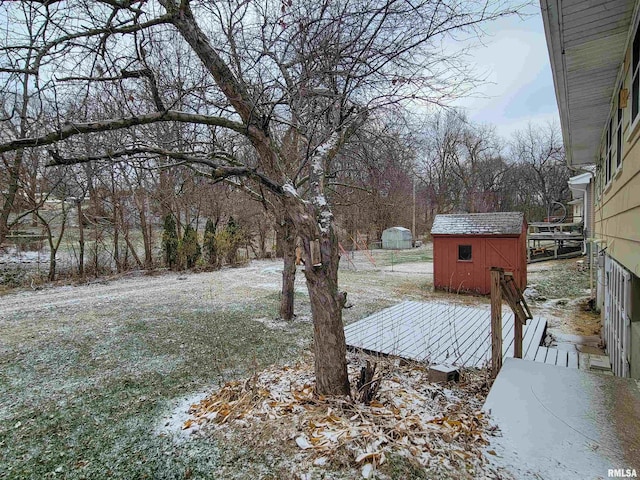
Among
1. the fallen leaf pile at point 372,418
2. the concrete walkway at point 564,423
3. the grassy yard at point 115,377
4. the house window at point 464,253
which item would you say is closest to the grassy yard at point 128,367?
the grassy yard at point 115,377

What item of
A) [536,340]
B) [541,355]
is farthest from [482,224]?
[541,355]

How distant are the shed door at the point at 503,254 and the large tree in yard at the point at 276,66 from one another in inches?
252

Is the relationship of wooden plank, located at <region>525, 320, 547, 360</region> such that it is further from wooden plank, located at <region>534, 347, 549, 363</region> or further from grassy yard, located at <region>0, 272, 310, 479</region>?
grassy yard, located at <region>0, 272, 310, 479</region>

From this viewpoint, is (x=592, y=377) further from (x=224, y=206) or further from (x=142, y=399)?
(x=224, y=206)

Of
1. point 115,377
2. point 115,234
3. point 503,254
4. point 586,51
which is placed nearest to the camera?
point 586,51

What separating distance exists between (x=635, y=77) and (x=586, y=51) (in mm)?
564

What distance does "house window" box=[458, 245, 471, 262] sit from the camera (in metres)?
8.88

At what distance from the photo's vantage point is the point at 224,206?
13617mm

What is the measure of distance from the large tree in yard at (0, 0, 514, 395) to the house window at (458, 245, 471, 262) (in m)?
6.56

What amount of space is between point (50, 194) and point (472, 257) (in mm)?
11282

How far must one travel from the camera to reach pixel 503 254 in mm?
8328

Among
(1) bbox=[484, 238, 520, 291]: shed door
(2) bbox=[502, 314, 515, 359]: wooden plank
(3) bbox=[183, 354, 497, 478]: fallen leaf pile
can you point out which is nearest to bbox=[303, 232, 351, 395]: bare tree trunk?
(3) bbox=[183, 354, 497, 478]: fallen leaf pile

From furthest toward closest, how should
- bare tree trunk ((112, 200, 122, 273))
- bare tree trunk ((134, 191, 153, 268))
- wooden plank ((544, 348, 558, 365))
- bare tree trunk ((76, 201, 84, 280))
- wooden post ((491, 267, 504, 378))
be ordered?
1. bare tree trunk ((134, 191, 153, 268))
2. bare tree trunk ((112, 200, 122, 273))
3. bare tree trunk ((76, 201, 84, 280))
4. wooden plank ((544, 348, 558, 365))
5. wooden post ((491, 267, 504, 378))

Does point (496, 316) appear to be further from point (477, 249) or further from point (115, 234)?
point (115, 234)
